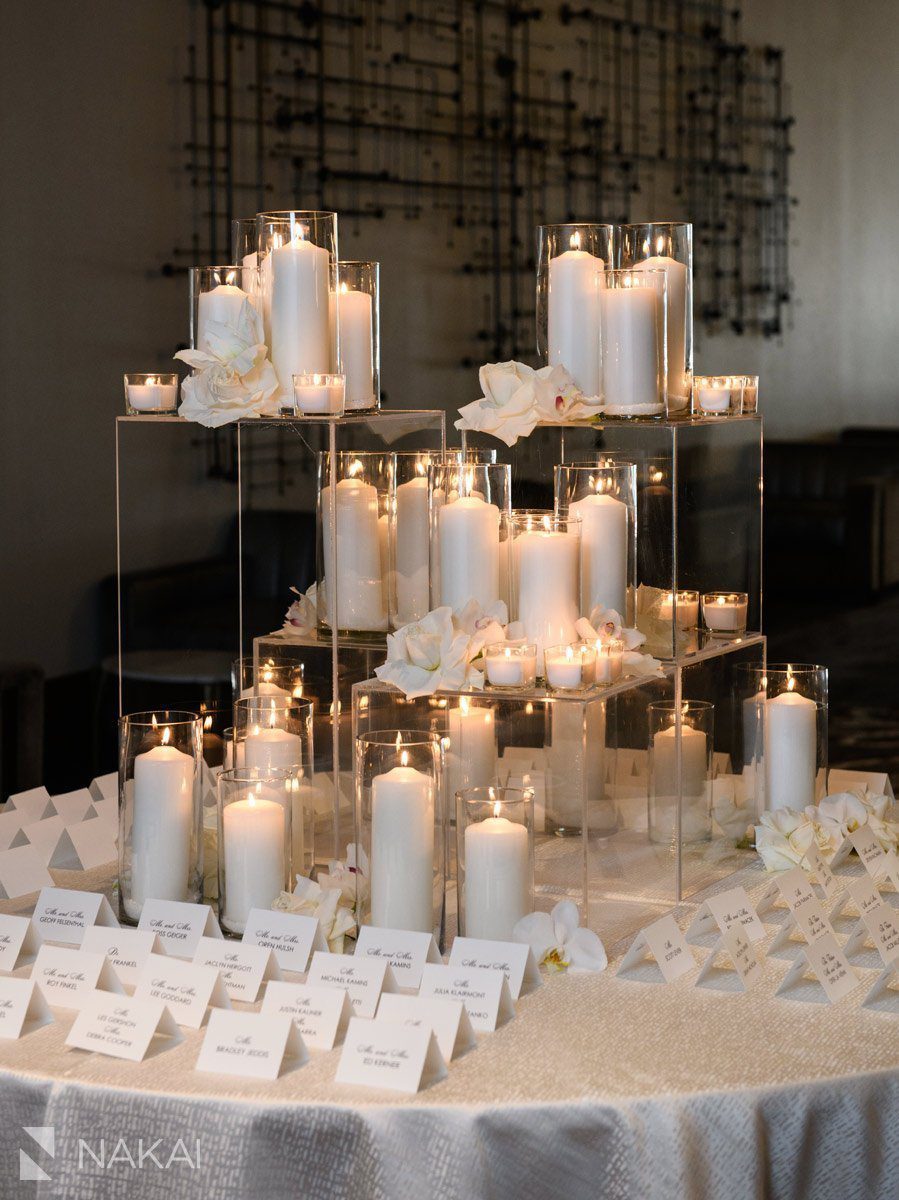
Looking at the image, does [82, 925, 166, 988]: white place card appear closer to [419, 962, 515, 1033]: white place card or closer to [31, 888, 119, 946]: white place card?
[31, 888, 119, 946]: white place card

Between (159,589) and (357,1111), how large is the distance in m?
1.13

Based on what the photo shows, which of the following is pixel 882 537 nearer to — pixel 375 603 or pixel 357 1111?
pixel 375 603

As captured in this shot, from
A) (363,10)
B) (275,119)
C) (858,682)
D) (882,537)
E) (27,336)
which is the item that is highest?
(363,10)

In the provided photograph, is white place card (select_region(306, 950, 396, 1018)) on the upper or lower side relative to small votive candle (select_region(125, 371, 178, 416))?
lower

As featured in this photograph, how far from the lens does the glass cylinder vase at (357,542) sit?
1.91m

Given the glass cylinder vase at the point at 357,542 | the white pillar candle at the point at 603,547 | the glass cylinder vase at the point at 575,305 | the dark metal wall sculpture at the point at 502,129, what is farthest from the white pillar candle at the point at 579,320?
the dark metal wall sculpture at the point at 502,129

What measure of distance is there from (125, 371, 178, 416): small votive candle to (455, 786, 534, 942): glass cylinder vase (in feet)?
2.18

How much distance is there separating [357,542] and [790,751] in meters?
0.66

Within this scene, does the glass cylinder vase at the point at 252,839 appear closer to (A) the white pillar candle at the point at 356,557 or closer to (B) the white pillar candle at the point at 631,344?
(A) the white pillar candle at the point at 356,557

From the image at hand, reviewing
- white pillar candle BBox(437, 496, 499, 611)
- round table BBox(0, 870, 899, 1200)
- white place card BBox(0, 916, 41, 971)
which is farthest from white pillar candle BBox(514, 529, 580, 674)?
white place card BBox(0, 916, 41, 971)

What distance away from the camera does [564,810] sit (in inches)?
74.0

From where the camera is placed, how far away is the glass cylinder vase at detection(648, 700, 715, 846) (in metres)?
1.89

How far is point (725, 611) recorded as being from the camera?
2.00m

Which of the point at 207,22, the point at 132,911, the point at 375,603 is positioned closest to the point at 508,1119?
the point at 132,911
